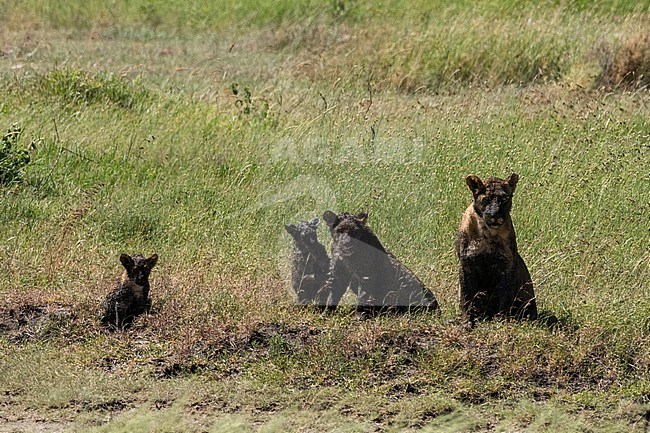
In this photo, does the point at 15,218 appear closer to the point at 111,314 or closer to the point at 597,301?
the point at 111,314

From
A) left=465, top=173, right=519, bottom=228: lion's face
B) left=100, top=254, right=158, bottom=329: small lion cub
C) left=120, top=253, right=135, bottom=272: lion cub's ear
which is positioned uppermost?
left=465, top=173, right=519, bottom=228: lion's face

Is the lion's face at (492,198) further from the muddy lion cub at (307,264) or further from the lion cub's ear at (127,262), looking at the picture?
the lion cub's ear at (127,262)

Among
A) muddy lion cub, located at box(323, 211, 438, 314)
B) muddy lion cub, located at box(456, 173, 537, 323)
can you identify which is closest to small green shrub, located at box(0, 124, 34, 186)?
muddy lion cub, located at box(323, 211, 438, 314)

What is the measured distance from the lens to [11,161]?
360 inches

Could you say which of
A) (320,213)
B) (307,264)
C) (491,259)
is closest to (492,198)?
(491,259)

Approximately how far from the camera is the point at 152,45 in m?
16.2

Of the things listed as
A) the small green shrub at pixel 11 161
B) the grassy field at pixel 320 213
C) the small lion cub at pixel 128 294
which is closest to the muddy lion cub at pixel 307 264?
the grassy field at pixel 320 213

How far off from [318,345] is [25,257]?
97.1 inches

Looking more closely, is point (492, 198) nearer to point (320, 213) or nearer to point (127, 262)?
point (127, 262)

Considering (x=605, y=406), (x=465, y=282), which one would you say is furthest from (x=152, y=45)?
(x=605, y=406)

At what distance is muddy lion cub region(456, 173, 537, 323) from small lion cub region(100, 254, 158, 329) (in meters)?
1.83

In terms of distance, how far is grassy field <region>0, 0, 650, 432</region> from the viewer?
19.5 ft

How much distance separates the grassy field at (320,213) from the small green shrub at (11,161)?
2 centimetres

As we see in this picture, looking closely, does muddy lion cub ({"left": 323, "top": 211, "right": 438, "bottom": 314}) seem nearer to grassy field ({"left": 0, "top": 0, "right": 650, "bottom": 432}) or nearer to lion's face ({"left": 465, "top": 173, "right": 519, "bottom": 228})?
grassy field ({"left": 0, "top": 0, "right": 650, "bottom": 432})
